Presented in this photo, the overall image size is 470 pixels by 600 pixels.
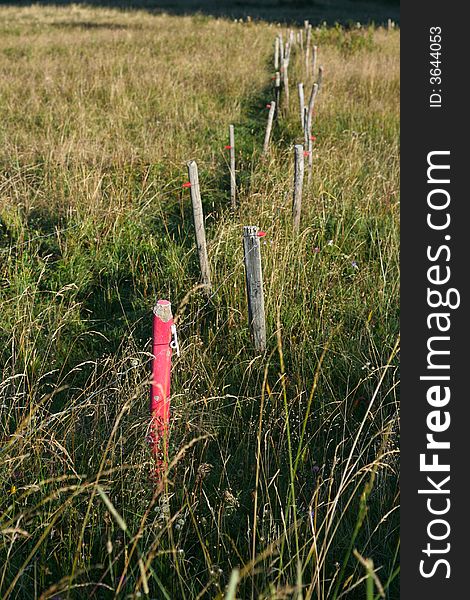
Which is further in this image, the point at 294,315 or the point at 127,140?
the point at 127,140

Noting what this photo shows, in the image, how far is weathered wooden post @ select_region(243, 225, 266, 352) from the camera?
134 inches

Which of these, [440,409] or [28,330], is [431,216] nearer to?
[440,409]

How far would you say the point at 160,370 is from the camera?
8.86 ft

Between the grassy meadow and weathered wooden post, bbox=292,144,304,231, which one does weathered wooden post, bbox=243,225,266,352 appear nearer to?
the grassy meadow

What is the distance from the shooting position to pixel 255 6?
37438mm

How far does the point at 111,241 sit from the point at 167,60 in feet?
30.7

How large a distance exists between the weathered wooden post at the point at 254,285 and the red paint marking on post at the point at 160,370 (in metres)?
0.82

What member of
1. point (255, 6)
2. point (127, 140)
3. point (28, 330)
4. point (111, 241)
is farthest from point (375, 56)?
point (255, 6)

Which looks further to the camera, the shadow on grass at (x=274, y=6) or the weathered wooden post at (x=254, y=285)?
the shadow on grass at (x=274, y=6)

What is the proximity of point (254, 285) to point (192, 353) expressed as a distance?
1.56ft

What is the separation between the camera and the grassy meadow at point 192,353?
2.38m

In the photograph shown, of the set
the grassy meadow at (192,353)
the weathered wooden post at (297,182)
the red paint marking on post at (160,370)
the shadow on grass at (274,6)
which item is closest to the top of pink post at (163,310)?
the red paint marking on post at (160,370)

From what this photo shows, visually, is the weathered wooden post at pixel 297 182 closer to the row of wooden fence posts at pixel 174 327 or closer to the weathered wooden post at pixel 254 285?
the row of wooden fence posts at pixel 174 327

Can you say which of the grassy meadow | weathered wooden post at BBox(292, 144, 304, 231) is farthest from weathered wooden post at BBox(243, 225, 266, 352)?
weathered wooden post at BBox(292, 144, 304, 231)
